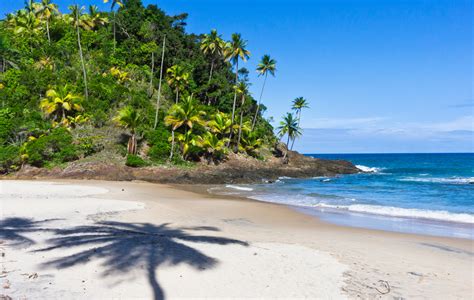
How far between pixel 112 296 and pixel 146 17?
186ft

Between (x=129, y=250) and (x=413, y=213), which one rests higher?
(x=413, y=213)

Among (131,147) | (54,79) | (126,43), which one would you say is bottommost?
(131,147)

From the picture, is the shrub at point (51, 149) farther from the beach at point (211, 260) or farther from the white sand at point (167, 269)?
the white sand at point (167, 269)

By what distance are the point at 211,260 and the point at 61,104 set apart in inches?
1393

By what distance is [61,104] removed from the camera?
37.3 m

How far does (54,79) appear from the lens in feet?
140

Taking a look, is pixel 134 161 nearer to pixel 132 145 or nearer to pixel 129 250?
pixel 132 145

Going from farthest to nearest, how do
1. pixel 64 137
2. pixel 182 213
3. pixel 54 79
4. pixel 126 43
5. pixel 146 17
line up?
pixel 146 17 → pixel 126 43 → pixel 54 79 → pixel 64 137 → pixel 182 213

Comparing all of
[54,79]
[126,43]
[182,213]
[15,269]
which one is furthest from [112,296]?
[126,43]

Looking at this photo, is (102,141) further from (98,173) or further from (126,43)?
(126,43)

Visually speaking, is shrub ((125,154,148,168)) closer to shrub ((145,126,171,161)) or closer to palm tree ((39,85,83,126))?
shrub ((145,126,171,161))

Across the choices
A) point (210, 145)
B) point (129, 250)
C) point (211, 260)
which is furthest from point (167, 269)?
point (210, 145)

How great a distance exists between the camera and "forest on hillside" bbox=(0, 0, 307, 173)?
1387 inches

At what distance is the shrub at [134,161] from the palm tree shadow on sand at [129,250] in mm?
23593
